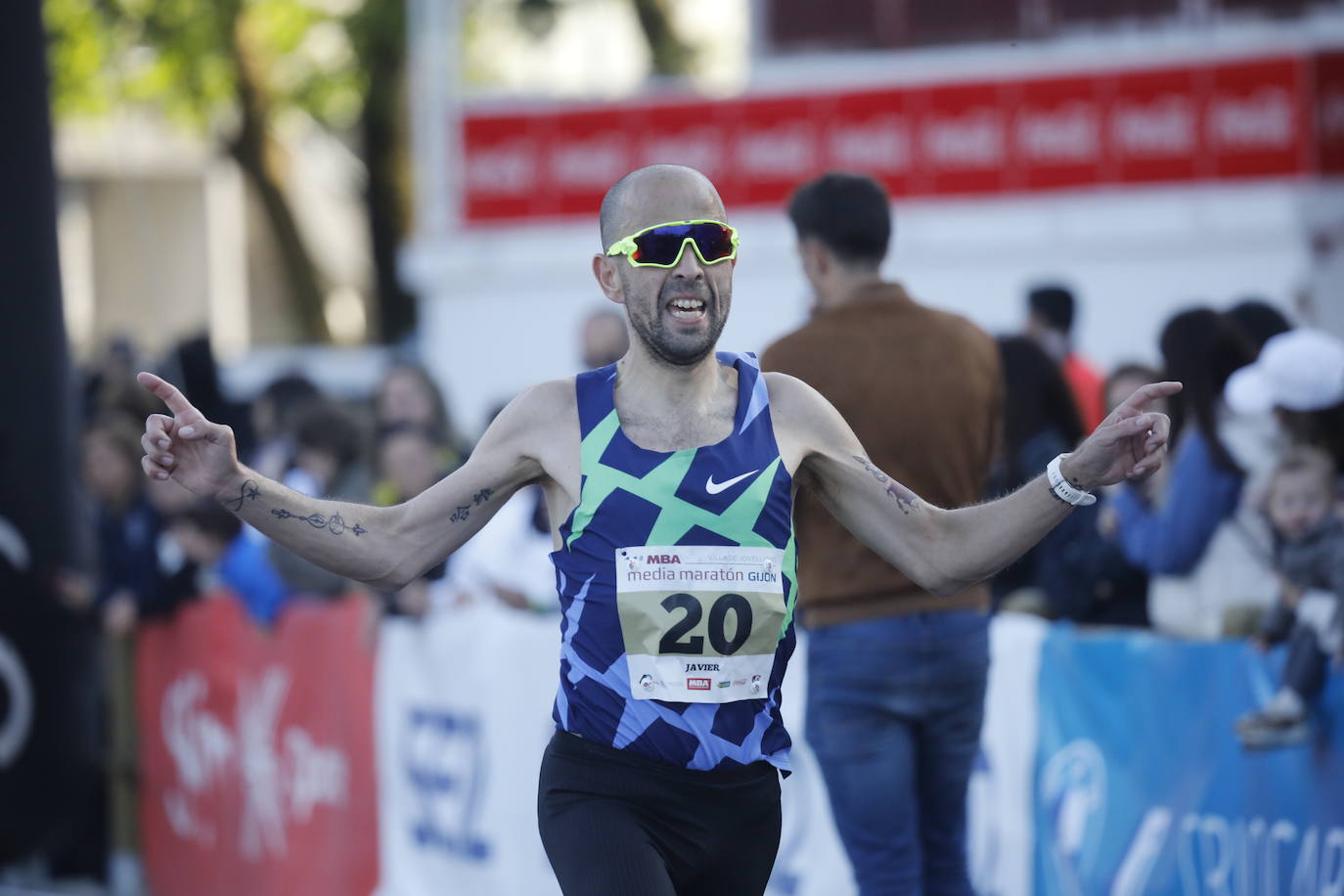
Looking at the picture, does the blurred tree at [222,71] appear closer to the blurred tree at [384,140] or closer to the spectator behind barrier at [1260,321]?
the blurred tree at [384,140]

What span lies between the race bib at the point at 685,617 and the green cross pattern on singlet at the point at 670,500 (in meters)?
0.04

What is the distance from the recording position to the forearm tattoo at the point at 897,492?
451cm

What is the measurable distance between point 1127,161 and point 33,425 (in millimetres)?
9310

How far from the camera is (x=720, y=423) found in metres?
4.43

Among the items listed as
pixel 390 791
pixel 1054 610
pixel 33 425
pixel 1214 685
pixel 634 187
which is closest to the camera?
pixel 634 187

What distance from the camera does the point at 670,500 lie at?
14.1 feet

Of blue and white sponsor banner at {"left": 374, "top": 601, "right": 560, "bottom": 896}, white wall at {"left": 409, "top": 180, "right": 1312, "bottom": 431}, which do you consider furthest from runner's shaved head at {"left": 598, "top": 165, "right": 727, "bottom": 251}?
white wall at {"left": 409, "top": 180, "right": 1312, "bottom": 431}

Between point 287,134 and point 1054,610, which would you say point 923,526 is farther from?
point 287,134

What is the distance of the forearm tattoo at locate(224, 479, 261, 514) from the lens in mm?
4348

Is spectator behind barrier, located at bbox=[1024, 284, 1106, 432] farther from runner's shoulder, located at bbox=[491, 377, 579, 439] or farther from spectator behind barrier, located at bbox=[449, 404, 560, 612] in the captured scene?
runner's shoulder, located at bbox=[491, 377, 579, 439]

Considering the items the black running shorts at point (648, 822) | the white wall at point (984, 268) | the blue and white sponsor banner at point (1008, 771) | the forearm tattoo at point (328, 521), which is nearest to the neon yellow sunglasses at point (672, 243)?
the forearm tattoo at point (328, 521)

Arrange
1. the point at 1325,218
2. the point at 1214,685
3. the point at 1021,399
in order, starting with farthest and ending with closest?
1. the point at 1325,218
2. the point at 1021,399
3. the point at 1214,685

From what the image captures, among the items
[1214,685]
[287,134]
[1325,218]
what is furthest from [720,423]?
[287,134]

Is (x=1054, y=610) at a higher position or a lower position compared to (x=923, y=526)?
lower
